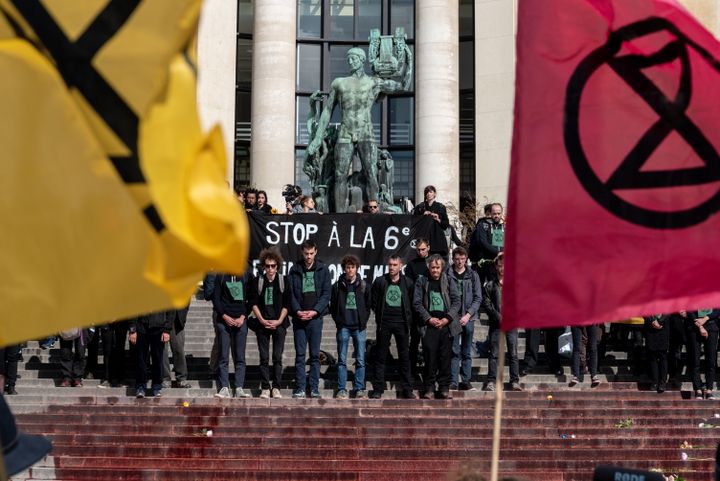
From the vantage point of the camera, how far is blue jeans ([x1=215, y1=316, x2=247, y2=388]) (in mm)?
15773

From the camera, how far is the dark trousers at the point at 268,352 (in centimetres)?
1587

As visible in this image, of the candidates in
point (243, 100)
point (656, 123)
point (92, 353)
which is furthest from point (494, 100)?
point (656, 123)

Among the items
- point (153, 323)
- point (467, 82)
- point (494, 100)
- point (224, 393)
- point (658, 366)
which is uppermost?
point (467, 82)

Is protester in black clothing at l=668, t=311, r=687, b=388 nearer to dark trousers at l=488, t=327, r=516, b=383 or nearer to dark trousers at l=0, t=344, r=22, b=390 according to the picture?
dark trousers at l=488, t=327, r=516, b=383

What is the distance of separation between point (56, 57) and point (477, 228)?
50.0 feet

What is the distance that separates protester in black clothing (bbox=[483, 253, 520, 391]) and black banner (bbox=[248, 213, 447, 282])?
310 cm

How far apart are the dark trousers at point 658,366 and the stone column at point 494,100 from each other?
20.6m

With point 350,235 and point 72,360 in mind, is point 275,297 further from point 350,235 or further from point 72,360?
point 350,235

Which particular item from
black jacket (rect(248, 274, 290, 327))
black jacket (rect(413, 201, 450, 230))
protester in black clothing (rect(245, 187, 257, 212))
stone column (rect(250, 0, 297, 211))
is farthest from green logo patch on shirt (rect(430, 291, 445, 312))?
stone column (rect(250, 0, 297, 211))

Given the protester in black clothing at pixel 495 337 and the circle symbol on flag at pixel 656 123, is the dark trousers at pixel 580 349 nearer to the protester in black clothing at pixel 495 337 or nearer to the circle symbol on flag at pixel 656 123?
the protester in black clothing at pixel 495 337

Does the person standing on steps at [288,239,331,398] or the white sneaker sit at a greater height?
the person standing on steps at [288,239,331,398]

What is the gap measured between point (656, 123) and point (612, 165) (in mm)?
324

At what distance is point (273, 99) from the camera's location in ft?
113

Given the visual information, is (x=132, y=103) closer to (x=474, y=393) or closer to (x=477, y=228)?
(x=474, y=393)
